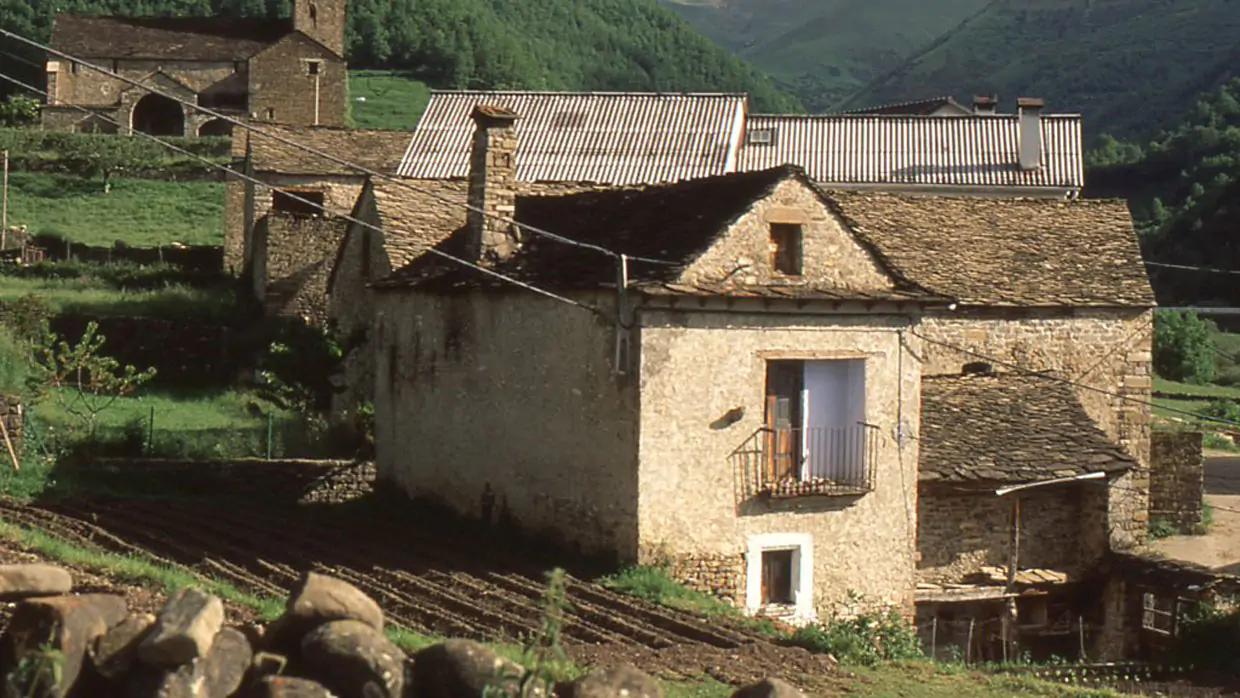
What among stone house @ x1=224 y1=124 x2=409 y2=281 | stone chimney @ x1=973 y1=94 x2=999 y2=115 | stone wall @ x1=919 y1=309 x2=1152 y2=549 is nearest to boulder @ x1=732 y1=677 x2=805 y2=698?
stone wall @ x1=919 y1=309 x2=1152 y2=549

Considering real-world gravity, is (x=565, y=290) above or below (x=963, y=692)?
above

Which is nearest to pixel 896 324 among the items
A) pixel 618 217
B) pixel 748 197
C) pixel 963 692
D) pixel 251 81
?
pixel 748 197

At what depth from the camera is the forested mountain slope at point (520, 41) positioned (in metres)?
106

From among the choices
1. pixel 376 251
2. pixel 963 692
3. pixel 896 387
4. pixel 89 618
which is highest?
pixel 376 251

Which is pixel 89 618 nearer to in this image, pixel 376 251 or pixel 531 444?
pixel 531 444

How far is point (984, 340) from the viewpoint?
27.5m

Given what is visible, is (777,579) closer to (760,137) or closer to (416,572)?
(416,572)

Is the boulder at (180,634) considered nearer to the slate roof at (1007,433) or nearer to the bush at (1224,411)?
the slate roof at (1007,433)

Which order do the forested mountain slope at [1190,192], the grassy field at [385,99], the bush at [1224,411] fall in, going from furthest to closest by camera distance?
Result: the grassy field at [385,99] → the forested mountain slope at [1190,192] → the bush at [1224,411]

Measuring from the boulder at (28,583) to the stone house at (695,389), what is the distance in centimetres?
1016

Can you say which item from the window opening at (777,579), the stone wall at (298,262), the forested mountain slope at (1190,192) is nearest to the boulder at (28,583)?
the window opening at (777,579)

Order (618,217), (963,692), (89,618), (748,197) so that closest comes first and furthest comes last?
(89,618) → (963,692) → (748,197) → (618,217)

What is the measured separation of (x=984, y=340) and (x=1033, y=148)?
1948cm

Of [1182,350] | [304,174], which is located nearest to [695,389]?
[304,174]
